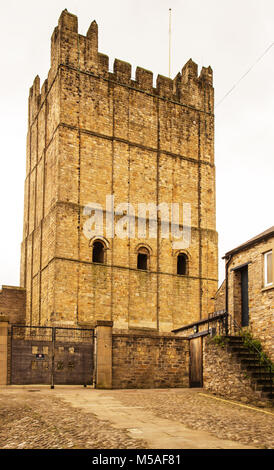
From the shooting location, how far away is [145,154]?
104 ft

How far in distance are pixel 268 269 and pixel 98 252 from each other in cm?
1421

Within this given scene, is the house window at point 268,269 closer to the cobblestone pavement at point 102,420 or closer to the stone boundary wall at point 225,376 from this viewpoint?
the stone boundary wall at point 225,376

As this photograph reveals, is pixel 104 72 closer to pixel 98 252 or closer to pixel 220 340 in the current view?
pixel 98 252

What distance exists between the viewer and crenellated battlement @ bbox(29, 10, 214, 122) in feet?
99.8

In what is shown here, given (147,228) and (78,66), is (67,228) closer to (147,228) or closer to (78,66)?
(147,228)

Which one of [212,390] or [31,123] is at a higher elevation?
[31,123]

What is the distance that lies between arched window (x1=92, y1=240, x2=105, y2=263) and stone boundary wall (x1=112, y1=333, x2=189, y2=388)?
28.8 feet

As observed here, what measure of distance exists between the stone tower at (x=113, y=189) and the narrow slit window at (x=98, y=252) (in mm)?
55

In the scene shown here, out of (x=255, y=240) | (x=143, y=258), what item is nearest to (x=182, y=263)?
(x=143, y=258)

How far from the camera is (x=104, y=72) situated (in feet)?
103

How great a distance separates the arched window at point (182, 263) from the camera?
105 ft

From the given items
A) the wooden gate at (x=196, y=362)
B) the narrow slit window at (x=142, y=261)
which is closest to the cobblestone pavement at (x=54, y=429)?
the wooden gate at (x=196, y=362)
